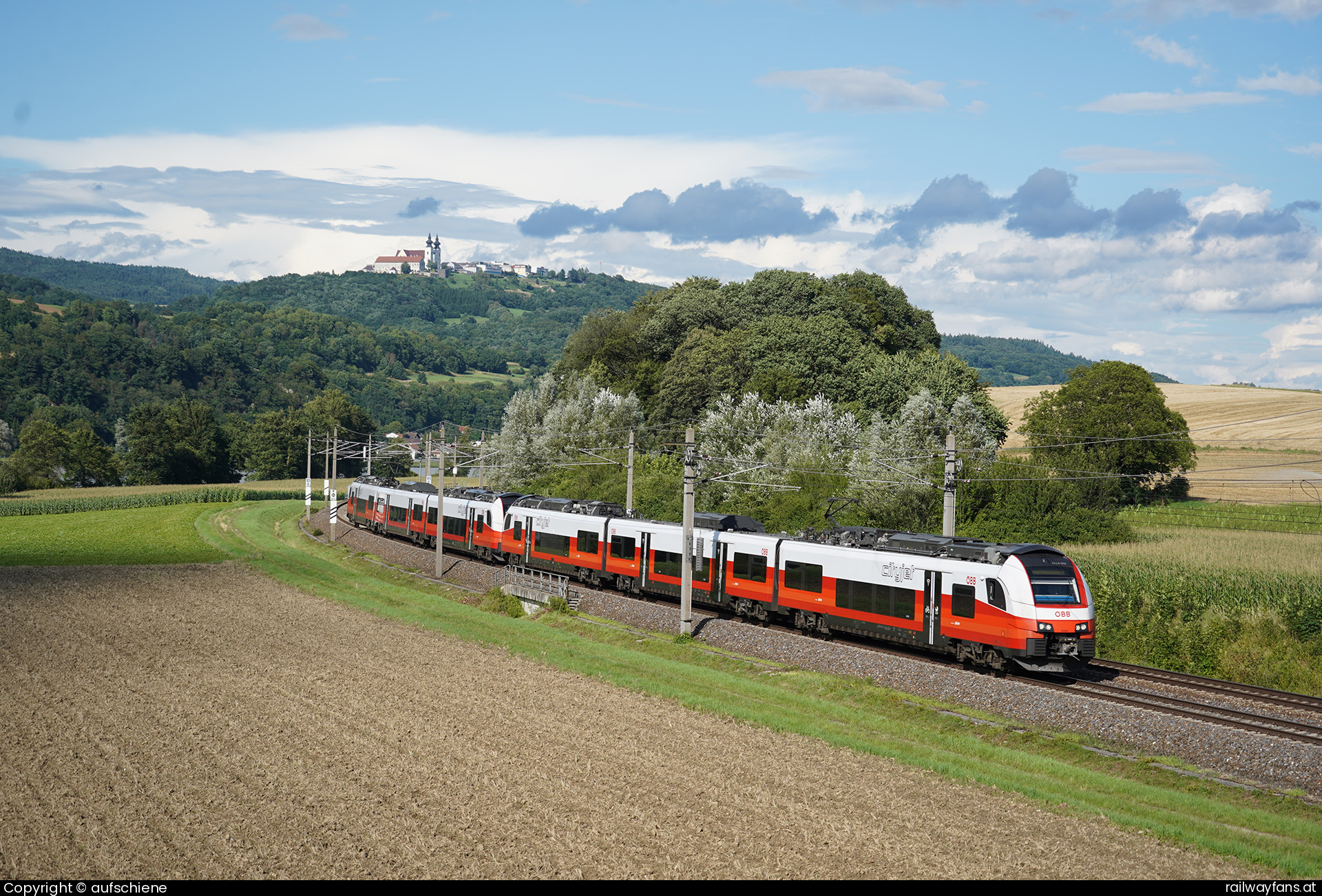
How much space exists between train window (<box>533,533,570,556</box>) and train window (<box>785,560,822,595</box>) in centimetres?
1353

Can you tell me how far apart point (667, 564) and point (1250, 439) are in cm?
6619

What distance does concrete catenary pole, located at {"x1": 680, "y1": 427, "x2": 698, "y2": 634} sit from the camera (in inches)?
1189

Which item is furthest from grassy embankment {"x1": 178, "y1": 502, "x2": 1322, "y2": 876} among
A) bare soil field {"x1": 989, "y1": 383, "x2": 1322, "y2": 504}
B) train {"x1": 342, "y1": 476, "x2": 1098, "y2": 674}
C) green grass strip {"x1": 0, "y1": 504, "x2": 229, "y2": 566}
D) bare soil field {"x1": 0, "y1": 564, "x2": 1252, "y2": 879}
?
bare soil field {"x1": 989, "y1": 383, "x2": 1322, "y2": 504}

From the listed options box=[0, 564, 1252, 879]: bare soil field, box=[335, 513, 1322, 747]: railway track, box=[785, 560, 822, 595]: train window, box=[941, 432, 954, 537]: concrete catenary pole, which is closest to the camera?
box=[0, 564, 1252, 879]: bare soil field

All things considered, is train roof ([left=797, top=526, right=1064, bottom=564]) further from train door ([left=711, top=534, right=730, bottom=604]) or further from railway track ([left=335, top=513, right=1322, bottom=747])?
train door ([left=711, top=534, right=730, bottom=604])

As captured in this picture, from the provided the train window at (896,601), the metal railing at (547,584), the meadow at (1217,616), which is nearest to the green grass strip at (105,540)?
the metal railing at (547,584)

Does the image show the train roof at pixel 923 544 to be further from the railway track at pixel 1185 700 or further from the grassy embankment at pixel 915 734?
the grassy embankment at pixel 915 734

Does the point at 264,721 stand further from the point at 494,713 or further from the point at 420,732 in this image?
the point at 494,713

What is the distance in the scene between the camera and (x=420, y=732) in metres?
17.8

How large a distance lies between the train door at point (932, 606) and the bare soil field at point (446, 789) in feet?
26.5

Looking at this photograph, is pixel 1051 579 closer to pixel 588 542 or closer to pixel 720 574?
pixel 720 574

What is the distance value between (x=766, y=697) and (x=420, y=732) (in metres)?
8.32

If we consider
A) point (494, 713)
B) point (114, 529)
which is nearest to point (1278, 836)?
point (494, 713)

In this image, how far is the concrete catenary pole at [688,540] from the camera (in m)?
30.2
